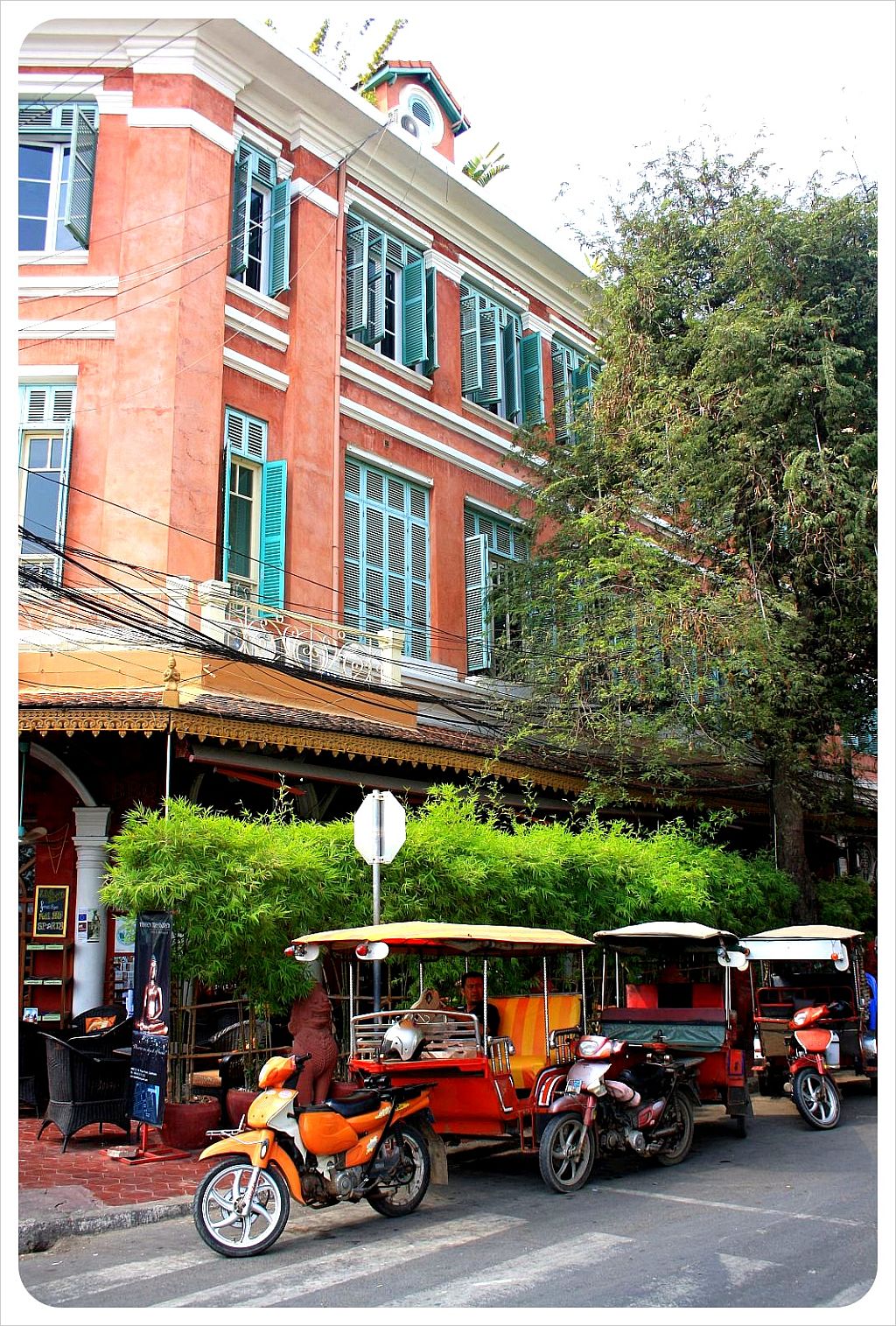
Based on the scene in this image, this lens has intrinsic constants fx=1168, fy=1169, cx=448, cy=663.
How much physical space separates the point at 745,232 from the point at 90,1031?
12931 mm

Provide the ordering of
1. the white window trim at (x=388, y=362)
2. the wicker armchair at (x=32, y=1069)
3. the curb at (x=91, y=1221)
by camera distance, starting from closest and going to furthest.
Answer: the curb at (x=91, y=1221)
the wicker armchair at (x=32, y=1069)
the white window trim at (x=388, y=362)

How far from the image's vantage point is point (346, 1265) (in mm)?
6488

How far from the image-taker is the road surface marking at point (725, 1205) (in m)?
7.26

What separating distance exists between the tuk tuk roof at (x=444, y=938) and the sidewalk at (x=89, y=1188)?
200 centimetres

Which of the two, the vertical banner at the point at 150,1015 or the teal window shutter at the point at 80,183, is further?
the teal window shutter at the point at 80,183

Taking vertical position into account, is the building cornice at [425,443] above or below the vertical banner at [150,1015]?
above

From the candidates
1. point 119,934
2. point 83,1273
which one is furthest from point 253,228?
point 83,1273

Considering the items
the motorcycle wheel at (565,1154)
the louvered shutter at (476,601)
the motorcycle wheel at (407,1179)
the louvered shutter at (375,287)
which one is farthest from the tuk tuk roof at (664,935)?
the louvered shutter at (375,287)

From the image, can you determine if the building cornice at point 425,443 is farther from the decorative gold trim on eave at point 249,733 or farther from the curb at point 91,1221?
the curb at point 91,1221

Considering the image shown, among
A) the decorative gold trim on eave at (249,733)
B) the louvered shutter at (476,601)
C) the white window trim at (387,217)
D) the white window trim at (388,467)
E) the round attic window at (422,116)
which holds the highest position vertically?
the round attic window at (422,116)

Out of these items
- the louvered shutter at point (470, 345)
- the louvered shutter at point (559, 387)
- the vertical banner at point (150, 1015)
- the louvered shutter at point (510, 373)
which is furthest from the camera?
the louvered shutter at point (559, 387)

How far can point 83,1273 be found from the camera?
6.46m

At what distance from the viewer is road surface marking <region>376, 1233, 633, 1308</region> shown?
5730 millimetres

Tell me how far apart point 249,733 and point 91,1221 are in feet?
17.6
